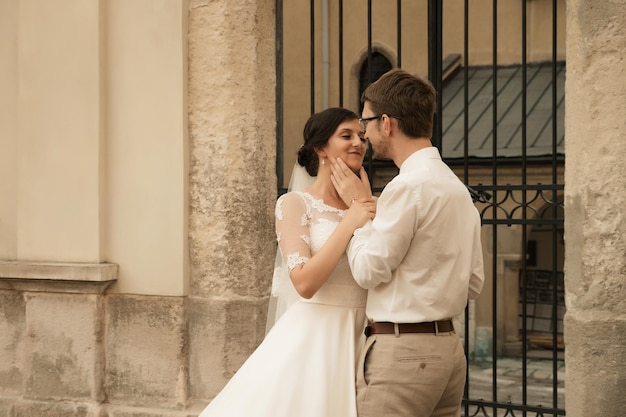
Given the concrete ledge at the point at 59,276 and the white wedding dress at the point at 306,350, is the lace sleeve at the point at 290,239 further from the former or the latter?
the concrete ledge at the point at 59,276

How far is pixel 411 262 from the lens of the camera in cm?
314

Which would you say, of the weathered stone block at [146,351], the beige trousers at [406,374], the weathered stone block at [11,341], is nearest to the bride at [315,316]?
the beige trousers at [406,374]

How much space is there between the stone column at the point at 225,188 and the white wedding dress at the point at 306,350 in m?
1.65

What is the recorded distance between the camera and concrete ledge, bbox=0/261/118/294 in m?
5.64

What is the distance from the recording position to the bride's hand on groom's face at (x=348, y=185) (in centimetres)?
365

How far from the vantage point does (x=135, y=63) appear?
5.72 m

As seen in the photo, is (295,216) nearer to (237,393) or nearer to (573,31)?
(237,393)

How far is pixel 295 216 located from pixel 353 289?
0.37 metres

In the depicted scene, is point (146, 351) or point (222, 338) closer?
point (222, 338)

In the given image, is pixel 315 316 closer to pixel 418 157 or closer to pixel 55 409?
pixel 418 157

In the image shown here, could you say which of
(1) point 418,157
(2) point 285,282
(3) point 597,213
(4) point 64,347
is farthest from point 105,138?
(1) point 418,157

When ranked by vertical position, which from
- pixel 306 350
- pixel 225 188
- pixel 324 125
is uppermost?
pixel 324 125

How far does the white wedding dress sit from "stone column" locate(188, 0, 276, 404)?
5.40ft

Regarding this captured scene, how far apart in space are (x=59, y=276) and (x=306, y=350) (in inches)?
96.2
